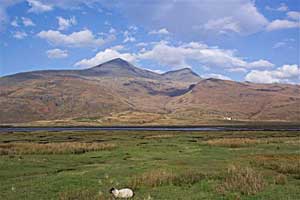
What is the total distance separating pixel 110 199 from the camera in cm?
2217

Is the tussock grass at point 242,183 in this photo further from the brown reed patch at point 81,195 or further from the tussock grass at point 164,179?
the brown reed patch at point 81,195

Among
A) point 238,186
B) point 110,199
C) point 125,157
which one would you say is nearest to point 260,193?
point 238,186

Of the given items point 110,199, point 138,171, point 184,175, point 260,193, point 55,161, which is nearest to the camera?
point 110,199

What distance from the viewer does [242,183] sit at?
25.5 m

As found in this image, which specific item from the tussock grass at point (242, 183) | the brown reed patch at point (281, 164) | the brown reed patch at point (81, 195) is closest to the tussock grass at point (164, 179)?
the tussock grass at point (242, 183)

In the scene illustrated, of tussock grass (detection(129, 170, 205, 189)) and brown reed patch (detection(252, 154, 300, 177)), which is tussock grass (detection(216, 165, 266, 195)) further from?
brown reed patch (detection(252, 154, 300, 177))

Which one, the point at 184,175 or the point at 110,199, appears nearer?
the point at 110,199

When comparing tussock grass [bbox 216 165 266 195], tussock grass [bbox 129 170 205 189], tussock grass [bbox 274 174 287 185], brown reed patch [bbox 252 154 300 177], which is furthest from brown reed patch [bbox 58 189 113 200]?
brown reed patch [bbox 252 154 300 177]

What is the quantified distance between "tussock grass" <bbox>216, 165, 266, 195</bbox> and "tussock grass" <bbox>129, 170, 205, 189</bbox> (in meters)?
2.22

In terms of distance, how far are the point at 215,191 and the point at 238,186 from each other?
1.56m

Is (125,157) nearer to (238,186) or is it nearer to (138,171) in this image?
(138,171)

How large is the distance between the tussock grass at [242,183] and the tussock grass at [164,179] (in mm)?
2219

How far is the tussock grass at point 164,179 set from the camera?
2717 cm

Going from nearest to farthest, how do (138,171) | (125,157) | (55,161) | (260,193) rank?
1. (260,193)
2. (138,171)
3. (55,161)
4. (125,157)
